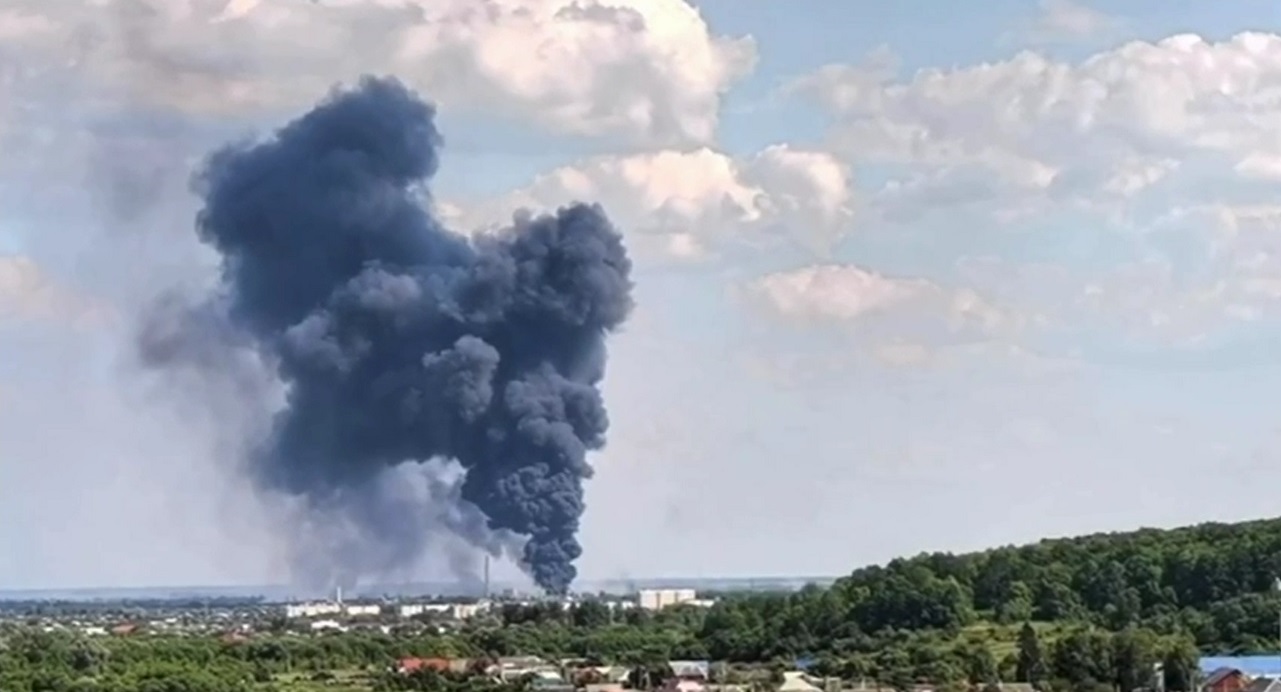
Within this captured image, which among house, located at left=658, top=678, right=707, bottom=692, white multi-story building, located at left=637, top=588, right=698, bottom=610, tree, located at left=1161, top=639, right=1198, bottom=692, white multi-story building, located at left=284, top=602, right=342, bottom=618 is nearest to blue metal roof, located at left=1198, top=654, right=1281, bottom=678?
tree, located at left=1161, top=639, right=1198, bottom=692

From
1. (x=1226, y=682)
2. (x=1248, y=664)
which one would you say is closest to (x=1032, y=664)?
(x=1248, y=664)

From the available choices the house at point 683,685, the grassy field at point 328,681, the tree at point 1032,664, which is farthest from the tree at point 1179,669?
the grassy field at point 328,681

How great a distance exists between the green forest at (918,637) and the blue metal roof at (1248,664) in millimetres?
453

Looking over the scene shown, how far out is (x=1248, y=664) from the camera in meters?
39.7

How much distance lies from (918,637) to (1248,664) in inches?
374

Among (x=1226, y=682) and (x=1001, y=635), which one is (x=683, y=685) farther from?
(x=1226, y=682)

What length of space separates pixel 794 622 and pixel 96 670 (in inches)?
591

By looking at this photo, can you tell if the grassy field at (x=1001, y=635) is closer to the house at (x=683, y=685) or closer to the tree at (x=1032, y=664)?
the tree at (x=1032, y=664)

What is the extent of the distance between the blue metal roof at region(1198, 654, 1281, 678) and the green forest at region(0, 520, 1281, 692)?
0.45 m

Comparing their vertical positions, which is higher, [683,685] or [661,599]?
[661,599]

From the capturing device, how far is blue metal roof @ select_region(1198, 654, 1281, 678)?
123 ft

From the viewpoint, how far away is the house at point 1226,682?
34.9 meters

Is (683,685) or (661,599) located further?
(661,599)

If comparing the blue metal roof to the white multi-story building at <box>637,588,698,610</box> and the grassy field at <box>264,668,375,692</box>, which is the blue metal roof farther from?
the white multi-story building at <box>637,588,698,610</box>
